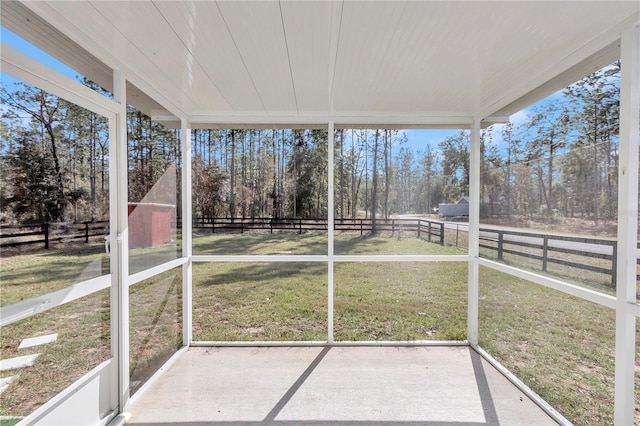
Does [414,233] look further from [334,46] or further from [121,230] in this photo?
[121,230]

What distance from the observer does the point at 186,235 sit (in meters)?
3.16

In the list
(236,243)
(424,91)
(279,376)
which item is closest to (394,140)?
(424,91)

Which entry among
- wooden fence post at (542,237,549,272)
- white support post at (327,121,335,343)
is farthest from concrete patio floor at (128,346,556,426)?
wooden fence post at (542,237,549,272)

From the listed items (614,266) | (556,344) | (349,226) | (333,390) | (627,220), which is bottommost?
(333,390)

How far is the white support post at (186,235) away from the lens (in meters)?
3.10

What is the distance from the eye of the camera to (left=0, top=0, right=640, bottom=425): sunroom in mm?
1523

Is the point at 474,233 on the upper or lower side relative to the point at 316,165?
lower

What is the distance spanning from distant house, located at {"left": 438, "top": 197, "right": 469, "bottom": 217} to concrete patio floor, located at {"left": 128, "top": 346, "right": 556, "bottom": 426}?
1.40m

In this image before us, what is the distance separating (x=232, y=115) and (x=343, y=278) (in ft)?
6.91

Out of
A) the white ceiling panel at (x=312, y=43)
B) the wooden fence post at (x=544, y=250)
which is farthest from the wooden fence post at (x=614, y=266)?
the white ceiling panel at (x=312, y=43)

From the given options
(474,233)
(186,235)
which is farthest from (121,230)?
(474,233)

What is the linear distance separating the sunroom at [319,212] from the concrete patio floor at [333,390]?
0.02 m

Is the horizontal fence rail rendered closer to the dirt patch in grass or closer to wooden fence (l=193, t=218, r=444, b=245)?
wooden fence (l=193, t=218, r=444, b=245)

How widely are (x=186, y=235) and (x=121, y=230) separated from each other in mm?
1143
